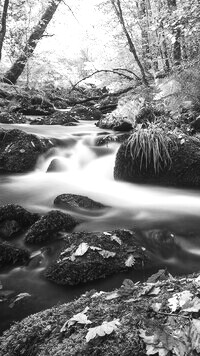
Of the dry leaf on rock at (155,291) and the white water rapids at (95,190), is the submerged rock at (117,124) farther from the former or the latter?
the dry leaf on rock at (155,291)

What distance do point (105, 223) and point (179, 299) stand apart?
113 inches

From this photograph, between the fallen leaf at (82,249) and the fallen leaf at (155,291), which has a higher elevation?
the fallen leaf at (155,291)

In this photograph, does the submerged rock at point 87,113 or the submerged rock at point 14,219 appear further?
the submerged rock at point 87,113

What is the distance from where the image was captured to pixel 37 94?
14.3m

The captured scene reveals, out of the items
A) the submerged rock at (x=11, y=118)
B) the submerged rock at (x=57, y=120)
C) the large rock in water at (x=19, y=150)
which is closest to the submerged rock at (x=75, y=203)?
the large rock in water at (x=19, y=150)

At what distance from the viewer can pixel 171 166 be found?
20.9 feet

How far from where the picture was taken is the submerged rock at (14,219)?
4.32 m

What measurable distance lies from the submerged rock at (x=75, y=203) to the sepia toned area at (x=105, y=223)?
2cm

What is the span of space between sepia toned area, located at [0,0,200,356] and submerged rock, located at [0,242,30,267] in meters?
0.01

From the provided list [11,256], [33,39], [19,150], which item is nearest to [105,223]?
[11,256]

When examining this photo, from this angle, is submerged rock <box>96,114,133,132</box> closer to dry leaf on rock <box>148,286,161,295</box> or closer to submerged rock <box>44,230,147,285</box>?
submerged rock <box>44,230,147,285</box>

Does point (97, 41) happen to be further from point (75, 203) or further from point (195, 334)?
point (195, 334)

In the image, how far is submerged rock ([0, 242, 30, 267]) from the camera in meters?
3.66

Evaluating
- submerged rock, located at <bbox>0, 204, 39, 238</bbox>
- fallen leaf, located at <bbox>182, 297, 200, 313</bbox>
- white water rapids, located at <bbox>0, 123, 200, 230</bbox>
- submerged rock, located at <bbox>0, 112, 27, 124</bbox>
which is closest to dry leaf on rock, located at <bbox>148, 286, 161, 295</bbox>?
fallen leaf, located at <bbox>182, 297, 200, 313</bbox>
